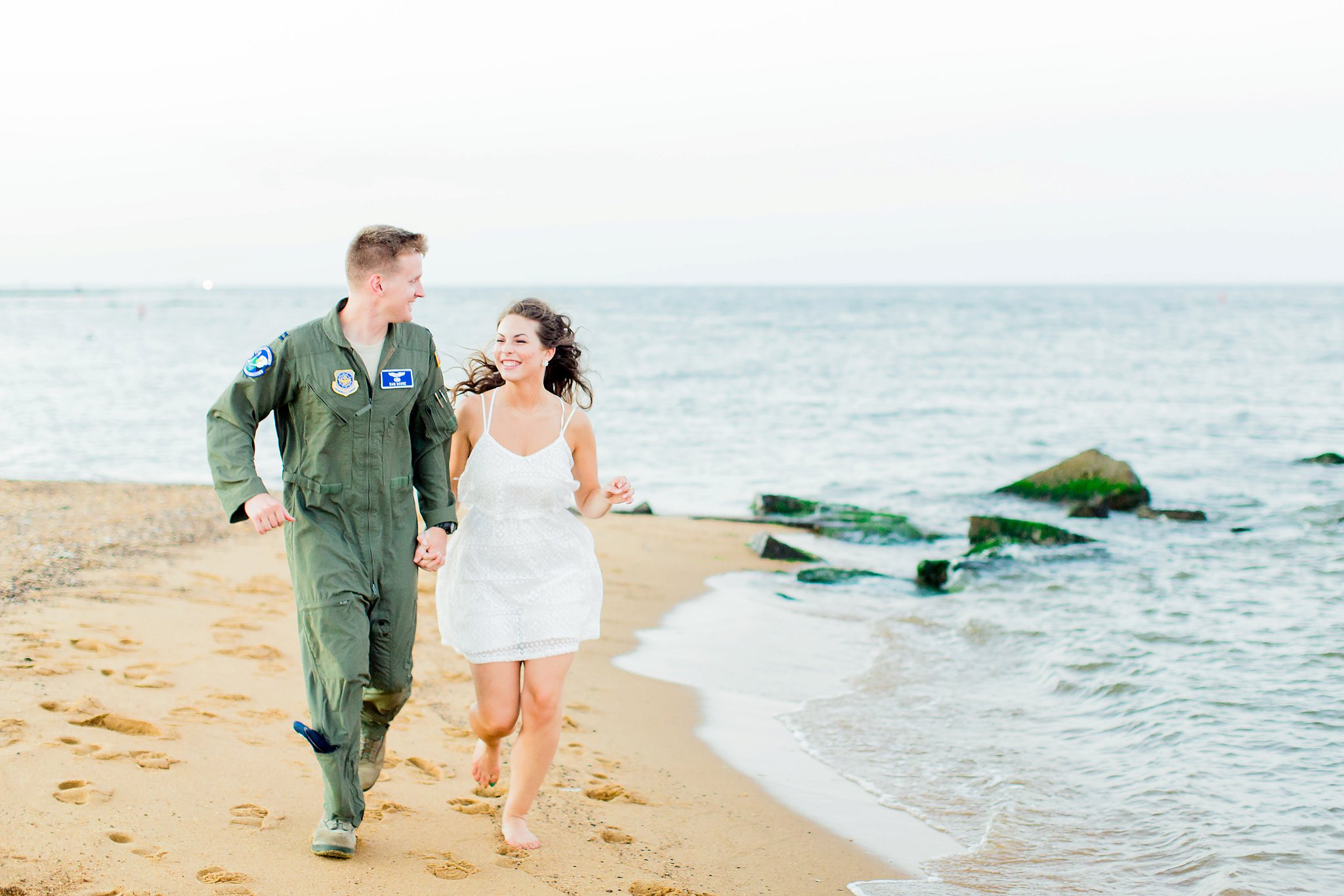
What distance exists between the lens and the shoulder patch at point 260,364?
3.41 metres

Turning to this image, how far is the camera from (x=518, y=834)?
393cm

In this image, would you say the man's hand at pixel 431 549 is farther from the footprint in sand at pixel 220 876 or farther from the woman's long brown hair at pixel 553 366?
the footprint in sand at pixel 220 876

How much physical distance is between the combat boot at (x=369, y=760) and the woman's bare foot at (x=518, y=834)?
51 cm

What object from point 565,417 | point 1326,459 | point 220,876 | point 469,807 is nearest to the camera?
point 220,876


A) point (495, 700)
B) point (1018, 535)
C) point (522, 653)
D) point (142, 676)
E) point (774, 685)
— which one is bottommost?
point (774, 685)

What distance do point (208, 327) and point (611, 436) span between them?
5509 cm

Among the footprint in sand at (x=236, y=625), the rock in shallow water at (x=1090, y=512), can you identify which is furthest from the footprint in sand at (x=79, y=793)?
the rock in shallow water at (x=1090, y=512)

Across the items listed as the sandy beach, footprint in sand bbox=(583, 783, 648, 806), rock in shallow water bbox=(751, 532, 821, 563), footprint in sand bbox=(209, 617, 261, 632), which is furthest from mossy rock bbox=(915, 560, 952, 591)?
footprint in sand bbox=(209, 617, 261, 632)

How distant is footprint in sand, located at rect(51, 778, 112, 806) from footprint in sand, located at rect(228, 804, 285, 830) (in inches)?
17.1

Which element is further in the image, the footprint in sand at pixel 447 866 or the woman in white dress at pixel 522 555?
the woman in white dress at pixel 522 555

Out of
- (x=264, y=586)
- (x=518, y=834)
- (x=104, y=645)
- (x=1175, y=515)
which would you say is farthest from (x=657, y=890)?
(x=1175, y=515)

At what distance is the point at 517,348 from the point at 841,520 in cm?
916

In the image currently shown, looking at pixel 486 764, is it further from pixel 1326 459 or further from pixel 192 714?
pixel 1326 459

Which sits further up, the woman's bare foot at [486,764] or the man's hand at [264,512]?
the man's hand at [264,512]
